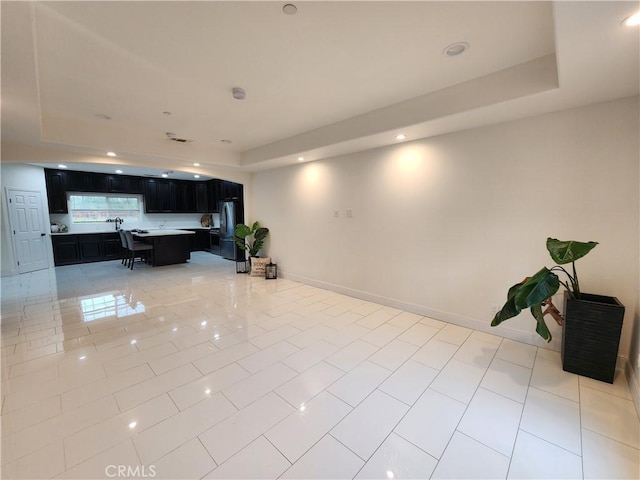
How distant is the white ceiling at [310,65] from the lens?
5.46ft

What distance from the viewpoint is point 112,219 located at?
782cm

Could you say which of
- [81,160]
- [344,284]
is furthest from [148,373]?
[81,160]

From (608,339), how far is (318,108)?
142 inches

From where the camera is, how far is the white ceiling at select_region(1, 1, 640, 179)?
1663mm

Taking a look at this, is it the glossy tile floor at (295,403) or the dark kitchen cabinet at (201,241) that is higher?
the dark kitchen cabinet at (201,241)

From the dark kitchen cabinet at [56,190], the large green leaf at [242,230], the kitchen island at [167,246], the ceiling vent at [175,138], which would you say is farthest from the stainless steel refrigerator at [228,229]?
the dark kitchen cabinet at [56,190]

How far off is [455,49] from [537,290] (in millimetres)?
2092

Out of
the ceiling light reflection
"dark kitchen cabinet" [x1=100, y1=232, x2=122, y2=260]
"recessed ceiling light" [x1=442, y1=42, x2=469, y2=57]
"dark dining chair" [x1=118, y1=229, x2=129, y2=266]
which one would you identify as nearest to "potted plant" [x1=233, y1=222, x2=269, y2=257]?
the ceiling light reflection

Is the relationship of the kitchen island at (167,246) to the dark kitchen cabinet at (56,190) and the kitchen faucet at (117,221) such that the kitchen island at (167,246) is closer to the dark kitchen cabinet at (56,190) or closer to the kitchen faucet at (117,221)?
the kitchen faucet at (117,221)

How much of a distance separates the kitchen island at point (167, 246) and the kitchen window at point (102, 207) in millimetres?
1525

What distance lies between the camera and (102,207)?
25.3ft

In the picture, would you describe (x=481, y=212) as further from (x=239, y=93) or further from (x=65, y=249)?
(x=65, y=249)

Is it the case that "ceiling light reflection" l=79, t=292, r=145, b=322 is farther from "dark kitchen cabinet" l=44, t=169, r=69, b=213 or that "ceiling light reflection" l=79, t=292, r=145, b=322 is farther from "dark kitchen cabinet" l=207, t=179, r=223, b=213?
"dark kitchen cabinet" l=207, t=179, r=223, b=213

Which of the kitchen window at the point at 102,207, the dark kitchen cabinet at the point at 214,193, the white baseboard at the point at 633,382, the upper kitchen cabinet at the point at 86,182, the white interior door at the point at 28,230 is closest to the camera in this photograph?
the white baseboard at the point at 633,382
